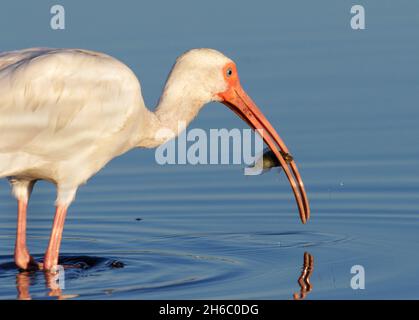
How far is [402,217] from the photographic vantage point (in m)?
16.1

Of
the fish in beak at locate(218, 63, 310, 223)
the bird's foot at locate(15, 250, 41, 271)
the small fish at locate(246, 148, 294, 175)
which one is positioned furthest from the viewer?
the small fish at locate(246, 148, 294, 175)

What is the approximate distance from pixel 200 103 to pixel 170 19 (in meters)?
7.91

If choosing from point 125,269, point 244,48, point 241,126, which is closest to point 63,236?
point 125,269

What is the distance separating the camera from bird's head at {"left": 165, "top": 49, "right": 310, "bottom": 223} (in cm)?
1515

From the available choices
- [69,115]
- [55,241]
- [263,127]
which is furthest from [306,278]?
[69,115]

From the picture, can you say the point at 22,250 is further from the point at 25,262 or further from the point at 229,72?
the point at 229,72

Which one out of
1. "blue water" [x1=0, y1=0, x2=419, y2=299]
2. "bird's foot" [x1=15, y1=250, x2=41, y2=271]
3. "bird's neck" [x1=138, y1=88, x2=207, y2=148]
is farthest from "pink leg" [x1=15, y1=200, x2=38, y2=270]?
"bird's neck" [x1=138, y1=88, x2=207, y2=148]

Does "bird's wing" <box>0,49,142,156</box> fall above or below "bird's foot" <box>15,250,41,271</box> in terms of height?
above

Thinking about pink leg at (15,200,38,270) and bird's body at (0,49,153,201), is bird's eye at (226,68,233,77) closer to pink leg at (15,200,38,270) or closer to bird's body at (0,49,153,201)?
bird's body at (0,49,153,201)

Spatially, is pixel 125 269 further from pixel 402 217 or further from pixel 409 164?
pixel 409 164

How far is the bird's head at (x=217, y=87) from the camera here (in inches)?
596

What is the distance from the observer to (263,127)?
1593cm

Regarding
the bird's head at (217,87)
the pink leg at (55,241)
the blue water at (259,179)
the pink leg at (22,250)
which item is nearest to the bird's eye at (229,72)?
the bird's head at (217,87)

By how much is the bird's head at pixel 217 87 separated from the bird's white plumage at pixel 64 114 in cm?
56
